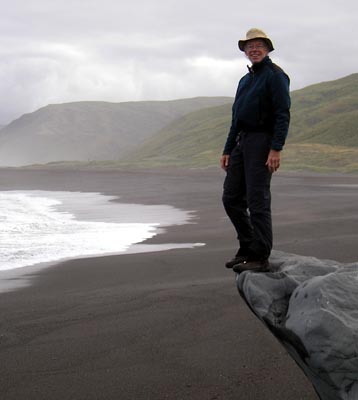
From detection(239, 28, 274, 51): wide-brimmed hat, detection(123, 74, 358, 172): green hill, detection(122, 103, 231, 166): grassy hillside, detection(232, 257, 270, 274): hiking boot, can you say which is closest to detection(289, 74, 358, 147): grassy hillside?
detection(123, 74, 358, 172): green hill

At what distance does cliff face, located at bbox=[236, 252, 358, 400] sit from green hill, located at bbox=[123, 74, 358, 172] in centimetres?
4616

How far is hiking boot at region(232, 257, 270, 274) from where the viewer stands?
5.06m

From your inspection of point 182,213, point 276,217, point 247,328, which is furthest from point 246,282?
point 182,213

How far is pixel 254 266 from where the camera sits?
511 centimetres

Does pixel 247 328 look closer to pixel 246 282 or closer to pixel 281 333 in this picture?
pixel 246 282

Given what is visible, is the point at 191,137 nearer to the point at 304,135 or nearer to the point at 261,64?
the point at 304,135

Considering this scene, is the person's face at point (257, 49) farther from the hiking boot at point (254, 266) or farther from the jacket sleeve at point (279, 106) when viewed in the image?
the hiking boot at point (254, 266)

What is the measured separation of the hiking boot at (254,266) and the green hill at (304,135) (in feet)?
148

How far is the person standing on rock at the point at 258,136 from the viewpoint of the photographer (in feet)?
17.7

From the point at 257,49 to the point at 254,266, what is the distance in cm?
179

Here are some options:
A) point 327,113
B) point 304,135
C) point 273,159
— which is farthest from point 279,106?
point 327,113

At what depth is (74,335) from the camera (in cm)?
600

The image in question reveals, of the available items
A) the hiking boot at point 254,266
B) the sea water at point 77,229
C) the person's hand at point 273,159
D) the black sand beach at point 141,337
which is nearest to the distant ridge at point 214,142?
the sea water at point 77,229

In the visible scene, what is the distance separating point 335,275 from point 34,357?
8.96 ft
